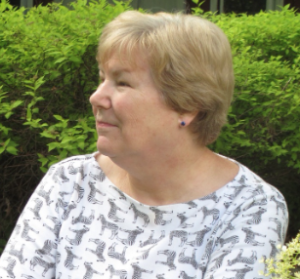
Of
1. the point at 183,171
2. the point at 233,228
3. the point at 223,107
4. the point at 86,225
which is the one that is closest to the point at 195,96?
the point at 223,107

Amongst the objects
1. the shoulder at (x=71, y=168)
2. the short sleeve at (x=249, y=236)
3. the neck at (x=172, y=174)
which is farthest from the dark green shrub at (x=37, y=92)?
the short sleeve at (x=249, y=236)

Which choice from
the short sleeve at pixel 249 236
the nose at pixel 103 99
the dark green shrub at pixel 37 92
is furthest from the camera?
the dark green shrub at pixel 37 92

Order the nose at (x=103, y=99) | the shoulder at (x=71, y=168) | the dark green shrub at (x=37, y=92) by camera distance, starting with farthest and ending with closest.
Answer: the dark green shrub at (x=37, y=92) < the shoulder at (x=71, y=168) < the nose at (x=103, y=99)

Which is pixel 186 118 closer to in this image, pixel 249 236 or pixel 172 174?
pixel 172 174

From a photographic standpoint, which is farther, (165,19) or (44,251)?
(44,251)

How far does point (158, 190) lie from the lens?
2.37 metres

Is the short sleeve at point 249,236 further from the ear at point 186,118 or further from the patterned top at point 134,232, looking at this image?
the ear at point 186,118

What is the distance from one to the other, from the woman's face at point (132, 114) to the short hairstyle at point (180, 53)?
0.04m

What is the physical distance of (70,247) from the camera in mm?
2410

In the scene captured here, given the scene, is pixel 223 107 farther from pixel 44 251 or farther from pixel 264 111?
pixel 264 111

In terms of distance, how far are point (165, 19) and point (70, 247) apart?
0.97 m

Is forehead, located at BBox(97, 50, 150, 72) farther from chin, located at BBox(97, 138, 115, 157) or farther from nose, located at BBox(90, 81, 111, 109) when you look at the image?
chin, located at BBox(97, 138, 115, 157)

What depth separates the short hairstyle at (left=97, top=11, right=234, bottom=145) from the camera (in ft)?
7.15

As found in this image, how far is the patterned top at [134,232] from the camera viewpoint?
216 centimetres
